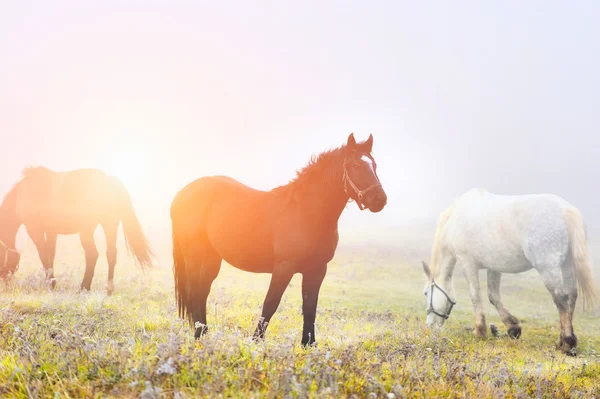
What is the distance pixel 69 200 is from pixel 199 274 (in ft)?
21.5

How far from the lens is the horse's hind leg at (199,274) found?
725 cm

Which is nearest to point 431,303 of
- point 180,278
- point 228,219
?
point 180,278

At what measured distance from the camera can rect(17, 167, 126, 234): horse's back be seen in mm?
12000

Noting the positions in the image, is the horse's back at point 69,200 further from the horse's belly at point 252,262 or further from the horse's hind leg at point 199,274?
the horse's belly at point 252,262

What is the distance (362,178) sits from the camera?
545 cm

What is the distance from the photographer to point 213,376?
151 inches

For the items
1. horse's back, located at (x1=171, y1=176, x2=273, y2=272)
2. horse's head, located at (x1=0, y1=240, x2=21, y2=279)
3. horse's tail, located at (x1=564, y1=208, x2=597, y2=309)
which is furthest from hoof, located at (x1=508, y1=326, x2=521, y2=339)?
horse's head, located at (x1=0, y1=240, x2=21, y2=279)

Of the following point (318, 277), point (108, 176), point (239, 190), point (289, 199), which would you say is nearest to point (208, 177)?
point (239, 190)

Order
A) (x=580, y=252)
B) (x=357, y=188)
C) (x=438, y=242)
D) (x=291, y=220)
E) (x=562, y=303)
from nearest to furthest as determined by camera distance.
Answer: (x=357, y=188)
(x=291, y=220)
(x=562, y=303)
(x=580, y=252)
(x=438, y=242)

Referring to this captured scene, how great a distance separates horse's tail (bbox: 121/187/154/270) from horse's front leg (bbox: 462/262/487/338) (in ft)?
26.2

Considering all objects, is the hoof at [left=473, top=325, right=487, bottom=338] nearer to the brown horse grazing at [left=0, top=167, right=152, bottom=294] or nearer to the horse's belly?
the horse's belly

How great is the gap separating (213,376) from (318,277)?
2.44 m

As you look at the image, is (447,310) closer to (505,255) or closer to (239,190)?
(505,255)

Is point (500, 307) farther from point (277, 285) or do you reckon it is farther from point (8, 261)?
point (8, 261)
